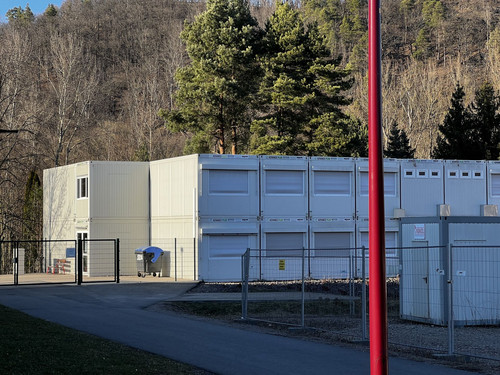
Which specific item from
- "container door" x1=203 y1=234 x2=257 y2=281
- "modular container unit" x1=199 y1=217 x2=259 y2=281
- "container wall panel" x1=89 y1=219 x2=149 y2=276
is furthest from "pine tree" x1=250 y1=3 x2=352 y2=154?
"container door" x1=203 y1=234 x2=257 y2=281

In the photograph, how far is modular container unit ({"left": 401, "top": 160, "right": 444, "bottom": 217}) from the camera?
34.9 m

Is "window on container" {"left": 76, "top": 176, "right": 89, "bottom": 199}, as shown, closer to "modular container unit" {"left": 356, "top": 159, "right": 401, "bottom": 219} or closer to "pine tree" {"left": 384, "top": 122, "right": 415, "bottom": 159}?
"modular container unit" {"left": 356, "top": 159, "right": 401, "bottom": 219}

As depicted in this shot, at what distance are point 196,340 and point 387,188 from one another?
67.5 feet

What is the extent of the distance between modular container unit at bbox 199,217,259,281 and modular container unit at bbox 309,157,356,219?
3120 mm

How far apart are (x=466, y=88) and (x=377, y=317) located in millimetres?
86360

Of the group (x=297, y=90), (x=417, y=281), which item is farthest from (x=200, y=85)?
(x=417, y=281)

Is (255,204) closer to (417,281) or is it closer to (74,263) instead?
(74,263)

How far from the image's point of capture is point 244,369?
12523mm

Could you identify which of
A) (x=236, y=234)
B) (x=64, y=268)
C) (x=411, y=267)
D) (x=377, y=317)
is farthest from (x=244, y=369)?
(x=64, y=268)

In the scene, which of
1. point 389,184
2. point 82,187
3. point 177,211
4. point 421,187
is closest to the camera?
point 177,211

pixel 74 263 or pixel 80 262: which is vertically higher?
pixel 80 262

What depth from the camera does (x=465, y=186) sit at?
1405 inches

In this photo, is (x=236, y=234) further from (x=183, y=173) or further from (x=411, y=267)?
(x=411, y=267)

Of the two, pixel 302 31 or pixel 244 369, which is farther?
pixel 302 31
